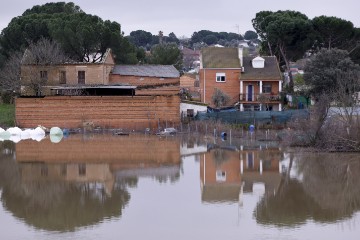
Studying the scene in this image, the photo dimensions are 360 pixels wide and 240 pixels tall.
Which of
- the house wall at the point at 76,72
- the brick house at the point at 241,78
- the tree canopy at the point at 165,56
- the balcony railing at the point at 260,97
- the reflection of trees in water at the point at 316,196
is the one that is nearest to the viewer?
the reflection of trees in water at the point at 316,196

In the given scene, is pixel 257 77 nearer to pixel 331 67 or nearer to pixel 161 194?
pixel 331 67

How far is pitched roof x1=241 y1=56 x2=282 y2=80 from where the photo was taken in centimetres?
4619

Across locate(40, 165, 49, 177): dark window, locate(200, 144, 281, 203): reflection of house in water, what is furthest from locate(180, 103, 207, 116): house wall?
locate(40, 165, 49, 177): dark window

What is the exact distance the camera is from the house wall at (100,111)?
137 feet

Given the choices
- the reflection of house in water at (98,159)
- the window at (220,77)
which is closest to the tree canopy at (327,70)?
the window at (220,77)

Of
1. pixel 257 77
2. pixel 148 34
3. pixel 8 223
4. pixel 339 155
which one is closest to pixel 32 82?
pixel 257 77

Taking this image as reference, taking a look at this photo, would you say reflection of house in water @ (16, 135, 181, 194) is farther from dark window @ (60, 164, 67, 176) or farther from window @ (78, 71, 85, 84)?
window @ (78, 71, 85, 84)

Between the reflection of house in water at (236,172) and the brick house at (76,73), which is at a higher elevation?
the brick house at (76,73)

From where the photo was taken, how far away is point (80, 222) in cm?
1694

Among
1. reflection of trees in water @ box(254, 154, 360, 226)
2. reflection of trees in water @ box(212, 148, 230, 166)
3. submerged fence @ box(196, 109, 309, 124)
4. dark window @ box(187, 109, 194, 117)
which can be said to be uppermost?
dark window @ box(187, 109, 194, 117)

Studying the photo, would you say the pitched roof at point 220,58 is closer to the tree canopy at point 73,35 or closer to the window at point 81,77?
the tree canopy at point 73,35

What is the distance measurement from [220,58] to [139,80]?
6464mm

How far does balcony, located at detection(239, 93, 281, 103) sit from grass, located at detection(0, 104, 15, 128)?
Result: 15957 mm

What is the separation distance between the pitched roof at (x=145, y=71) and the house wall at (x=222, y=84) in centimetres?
320
